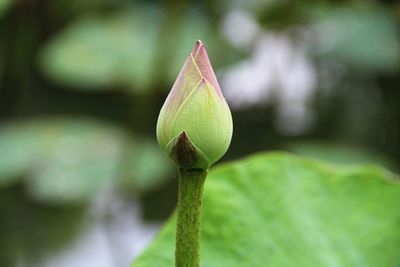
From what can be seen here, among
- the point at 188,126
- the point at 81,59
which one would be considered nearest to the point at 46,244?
the point at 81,59

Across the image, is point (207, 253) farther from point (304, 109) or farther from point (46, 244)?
point (304, 109)

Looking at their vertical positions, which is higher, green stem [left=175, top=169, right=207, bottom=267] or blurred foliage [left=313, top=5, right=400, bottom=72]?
blurred foliage [left=313, top=5, right=400, bottom=72]

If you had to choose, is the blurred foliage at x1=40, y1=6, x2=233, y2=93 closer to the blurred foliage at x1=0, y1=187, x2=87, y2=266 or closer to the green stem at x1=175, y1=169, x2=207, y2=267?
the blurred foliage at x1=0, y1=187, x2=87, y2=266

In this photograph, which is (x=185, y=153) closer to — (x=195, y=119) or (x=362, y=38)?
(x=195, y=119)

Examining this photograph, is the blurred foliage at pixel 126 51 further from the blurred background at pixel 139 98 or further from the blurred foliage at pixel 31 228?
the blurred foliage at pixel 31 228

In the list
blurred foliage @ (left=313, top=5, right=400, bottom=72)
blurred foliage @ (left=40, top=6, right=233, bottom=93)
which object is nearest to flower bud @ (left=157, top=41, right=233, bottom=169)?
blurred foliage @ (left=40, top=6, right=233, bottom=93)

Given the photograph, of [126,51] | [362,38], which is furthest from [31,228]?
[362,38]
